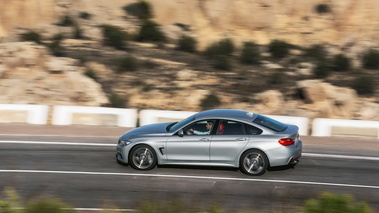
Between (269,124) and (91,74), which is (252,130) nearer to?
(269,124)

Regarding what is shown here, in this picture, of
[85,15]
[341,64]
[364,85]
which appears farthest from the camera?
[85,15]

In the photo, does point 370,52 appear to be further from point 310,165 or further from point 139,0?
point 310,165

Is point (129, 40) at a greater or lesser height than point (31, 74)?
greater

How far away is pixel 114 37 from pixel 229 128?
22.3 metres

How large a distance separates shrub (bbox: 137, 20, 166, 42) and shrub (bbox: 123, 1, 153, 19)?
107 inches

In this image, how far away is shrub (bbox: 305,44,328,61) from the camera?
105 feet

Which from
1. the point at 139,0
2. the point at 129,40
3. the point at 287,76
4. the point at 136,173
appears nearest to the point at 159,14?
Answer: the point at 139,0

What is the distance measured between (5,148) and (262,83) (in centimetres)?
1681

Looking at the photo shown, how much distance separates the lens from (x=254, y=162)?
38.1 feet

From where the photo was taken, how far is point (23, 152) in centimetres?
1384

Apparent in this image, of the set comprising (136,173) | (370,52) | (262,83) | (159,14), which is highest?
(159,14)

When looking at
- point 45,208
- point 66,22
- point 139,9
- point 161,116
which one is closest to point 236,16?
point 139,9

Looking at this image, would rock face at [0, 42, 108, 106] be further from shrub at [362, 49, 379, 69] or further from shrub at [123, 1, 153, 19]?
shrub at [362, 49, 379, 69]

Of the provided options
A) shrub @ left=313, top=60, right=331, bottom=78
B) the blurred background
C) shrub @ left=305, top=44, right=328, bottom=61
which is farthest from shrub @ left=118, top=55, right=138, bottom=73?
shrub @ left=305, top=44, right=328, bottom=61
